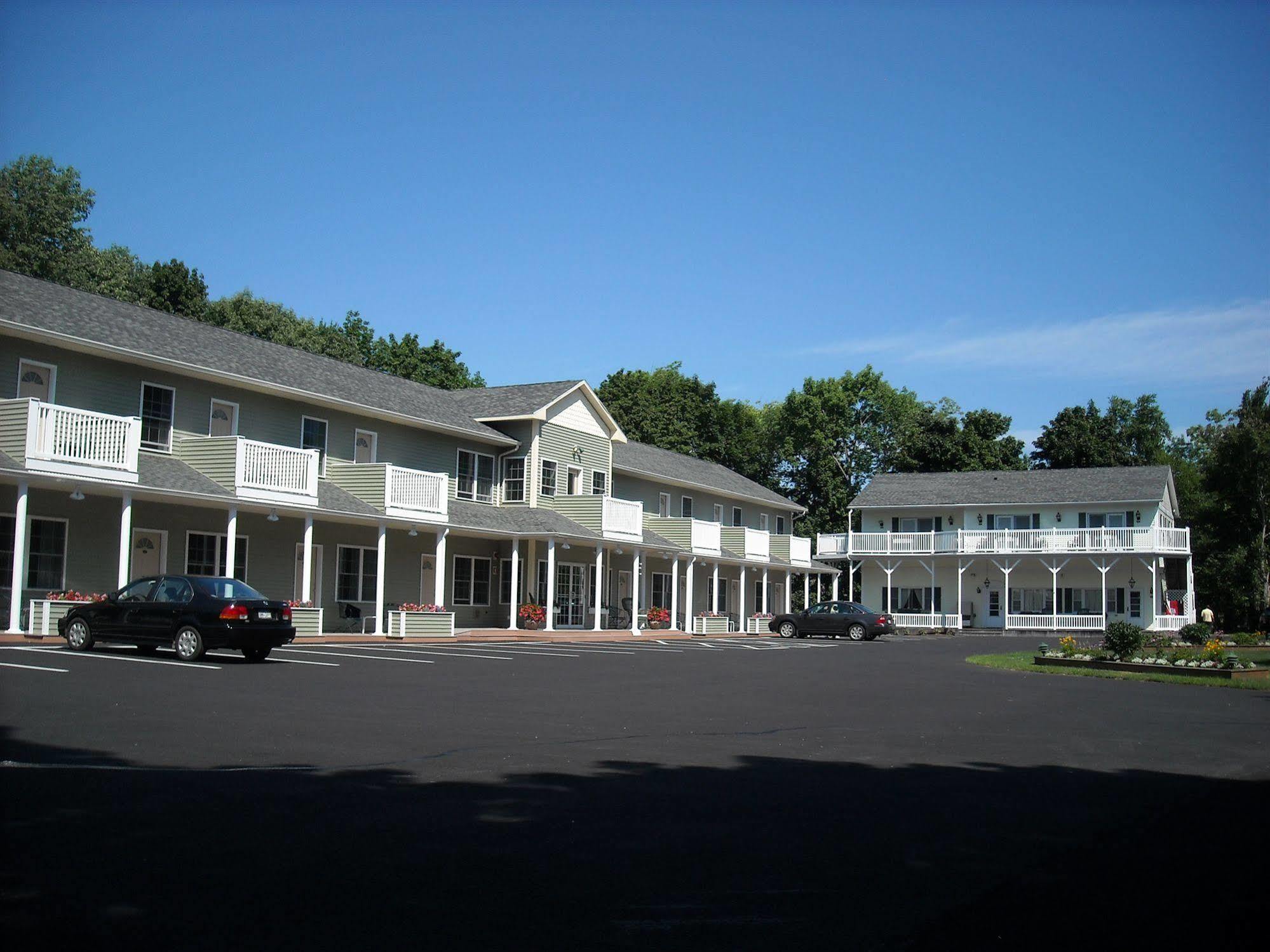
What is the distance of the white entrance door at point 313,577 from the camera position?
1195 inches

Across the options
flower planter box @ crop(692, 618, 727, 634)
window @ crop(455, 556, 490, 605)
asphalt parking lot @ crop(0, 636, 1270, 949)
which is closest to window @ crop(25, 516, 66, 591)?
asphalt parking lot @ crop(0, 636, 1270, 949)

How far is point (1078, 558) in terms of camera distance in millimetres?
57500

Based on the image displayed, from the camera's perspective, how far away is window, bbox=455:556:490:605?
120ft

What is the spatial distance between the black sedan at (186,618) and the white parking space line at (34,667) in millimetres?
2657

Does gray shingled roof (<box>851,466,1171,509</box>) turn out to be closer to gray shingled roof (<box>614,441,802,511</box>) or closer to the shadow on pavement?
gray shingled roof (<box>614,441,802,511</box>)

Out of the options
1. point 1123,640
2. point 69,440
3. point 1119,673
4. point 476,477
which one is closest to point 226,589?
point 69,440

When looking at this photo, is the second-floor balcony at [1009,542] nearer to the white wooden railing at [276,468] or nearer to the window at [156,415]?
the white wooden railing at [276,468]

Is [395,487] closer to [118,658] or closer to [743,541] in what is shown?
[118,658]

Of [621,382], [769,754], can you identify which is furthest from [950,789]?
[621,382]

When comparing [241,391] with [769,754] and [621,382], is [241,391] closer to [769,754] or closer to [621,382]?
[769,754]

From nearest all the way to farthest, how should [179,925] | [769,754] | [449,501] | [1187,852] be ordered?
[179,925] < [1187,852] < [769,754] < [449,501]

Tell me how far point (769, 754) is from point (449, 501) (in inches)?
1002

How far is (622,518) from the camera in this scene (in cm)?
3928

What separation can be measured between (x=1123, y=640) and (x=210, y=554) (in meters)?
21.0
